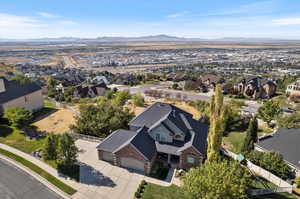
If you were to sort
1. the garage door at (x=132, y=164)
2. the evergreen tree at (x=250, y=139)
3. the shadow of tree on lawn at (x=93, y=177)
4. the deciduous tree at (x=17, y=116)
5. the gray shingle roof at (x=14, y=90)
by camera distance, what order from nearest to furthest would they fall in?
the shadow of tree on lawn at (x=93, y=177), the garage door at (x=132, y=164), the evergreen tree at (x=250, y=139), the deciduous tree at (x=17, y=116), the gray shingle roof at (x=14, y=90)

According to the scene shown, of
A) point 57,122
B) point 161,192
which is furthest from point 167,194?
point 57,122

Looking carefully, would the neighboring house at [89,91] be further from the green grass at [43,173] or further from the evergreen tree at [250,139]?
the evergreen tree at [250,139]

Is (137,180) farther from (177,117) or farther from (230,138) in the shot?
(230,138)

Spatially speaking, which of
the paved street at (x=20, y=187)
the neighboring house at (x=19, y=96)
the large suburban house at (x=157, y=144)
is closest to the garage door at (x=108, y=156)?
the large suburban house at (x=157, y=144)

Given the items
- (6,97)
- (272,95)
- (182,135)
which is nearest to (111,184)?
(182,135)

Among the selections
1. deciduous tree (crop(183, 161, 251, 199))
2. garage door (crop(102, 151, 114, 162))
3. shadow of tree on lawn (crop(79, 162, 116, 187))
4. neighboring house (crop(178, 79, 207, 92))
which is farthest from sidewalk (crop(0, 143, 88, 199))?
neighboring house (crop(178, 79, 207, 92))

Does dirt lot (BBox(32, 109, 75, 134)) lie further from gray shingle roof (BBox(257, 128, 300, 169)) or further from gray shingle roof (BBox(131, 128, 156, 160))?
gray shingle roof (BBox(257, 128, 300, 169))

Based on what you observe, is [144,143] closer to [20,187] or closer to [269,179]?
[20,187]
